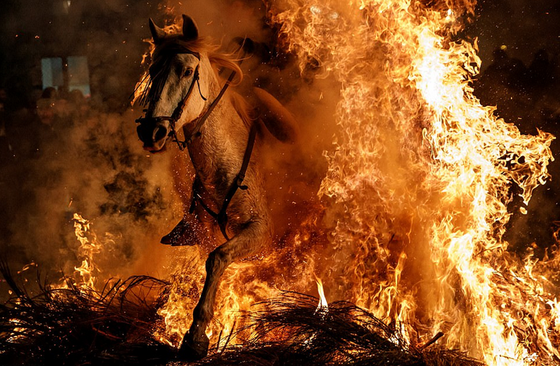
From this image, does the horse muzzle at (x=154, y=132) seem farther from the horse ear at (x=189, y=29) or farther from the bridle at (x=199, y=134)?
the horse ear at (x=189, y=29)

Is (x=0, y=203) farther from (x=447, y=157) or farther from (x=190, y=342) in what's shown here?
(x=447, y=157)

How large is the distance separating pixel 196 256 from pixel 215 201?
1.27 metres

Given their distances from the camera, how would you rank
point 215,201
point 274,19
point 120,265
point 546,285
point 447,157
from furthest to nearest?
1. point 120,265
2. point 546,285
3. point 274,19
4. point 447,157
5. point 215,201

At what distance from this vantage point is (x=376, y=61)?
514 cm

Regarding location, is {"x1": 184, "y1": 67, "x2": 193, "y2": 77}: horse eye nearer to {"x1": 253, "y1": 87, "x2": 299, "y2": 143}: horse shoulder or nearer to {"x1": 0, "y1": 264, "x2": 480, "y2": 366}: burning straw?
A: {"x1": 253, "y1": 87, "x2": 299, "y2": 143}: horse shoulder

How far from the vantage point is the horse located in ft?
12.0

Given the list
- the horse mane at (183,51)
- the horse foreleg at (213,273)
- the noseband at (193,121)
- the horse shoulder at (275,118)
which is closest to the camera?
the horse foreleg at (213,273)

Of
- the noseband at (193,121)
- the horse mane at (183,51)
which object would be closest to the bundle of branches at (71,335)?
the noseband at (193,121)

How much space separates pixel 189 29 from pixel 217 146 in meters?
0.93

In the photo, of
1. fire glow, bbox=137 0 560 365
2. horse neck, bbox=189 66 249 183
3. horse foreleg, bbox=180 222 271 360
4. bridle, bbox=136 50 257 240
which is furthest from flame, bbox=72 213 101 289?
horse foreleg, bbox=180 222 271 360

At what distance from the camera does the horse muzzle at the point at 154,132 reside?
141 inches

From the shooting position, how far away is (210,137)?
4.23 m

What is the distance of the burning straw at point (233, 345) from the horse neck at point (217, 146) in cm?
123

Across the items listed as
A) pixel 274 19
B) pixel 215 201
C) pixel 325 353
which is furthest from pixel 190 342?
pixel 274 19
